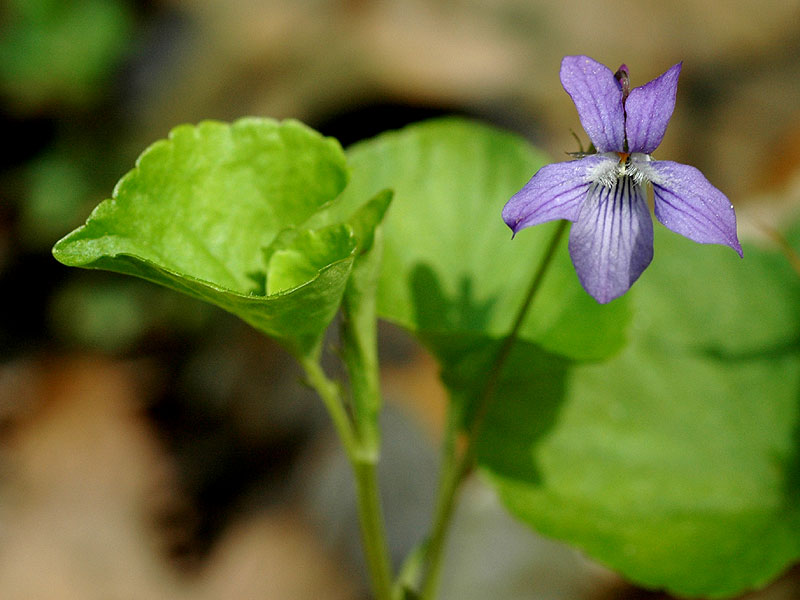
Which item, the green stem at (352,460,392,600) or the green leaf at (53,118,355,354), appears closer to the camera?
the green leaf at (53,118,355,354)

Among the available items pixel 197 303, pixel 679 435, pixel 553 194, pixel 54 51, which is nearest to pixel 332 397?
pixel 553 194

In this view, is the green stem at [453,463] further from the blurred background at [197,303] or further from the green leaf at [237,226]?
the blurred background at [197,303]

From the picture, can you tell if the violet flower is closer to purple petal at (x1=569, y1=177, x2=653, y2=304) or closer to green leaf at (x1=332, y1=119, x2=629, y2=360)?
purple petal at (x1=569, y1=177, x2=653, y2=304)

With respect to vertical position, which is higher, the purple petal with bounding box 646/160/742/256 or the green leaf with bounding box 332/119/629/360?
the purple petal with bounding box 646/160/742/256

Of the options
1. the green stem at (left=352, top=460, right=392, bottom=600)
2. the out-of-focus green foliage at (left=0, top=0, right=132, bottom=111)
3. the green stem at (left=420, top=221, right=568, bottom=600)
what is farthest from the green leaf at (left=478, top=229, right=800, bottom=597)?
the out-of-focus green foliage at (left=0, top=0, right=132, bottom=111)

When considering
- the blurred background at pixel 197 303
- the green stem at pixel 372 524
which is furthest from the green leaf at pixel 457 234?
the blurred background at pixel 197 303

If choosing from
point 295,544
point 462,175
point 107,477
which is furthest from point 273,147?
point 107,477
